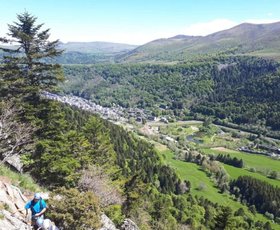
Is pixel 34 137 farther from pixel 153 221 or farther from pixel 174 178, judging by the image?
pixel 174 178

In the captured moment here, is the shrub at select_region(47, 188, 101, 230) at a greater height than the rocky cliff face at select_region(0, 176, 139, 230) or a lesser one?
lesser

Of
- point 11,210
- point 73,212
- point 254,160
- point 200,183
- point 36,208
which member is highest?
point 36,208

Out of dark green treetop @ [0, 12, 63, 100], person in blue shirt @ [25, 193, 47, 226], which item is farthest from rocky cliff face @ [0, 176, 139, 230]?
dark green treetop @ [0, 12, 63, 100]

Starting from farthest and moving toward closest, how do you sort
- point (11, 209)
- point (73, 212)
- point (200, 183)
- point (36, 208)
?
point (200, 183) < point (73, 212) < point (11, 209) < point (36, 208)

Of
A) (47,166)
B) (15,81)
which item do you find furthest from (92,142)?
(15,81)

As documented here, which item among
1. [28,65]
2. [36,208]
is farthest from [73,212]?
[28,65]

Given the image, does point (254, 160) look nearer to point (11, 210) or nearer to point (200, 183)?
point (200, 183)

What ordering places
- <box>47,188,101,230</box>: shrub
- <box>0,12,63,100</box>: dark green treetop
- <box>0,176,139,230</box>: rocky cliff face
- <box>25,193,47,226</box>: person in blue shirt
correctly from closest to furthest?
1. <box>25,193,47,226</box>: person in blue shirt
2. <box>0,176,139,230</box>: rocky cliff face
3. <box>47,188,101,230</box>: shrub
4. <box>0,12,63,100</box>: dark green treetop

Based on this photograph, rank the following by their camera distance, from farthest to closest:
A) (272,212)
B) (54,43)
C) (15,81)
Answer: (272,212) < (54,43) < (15,81)

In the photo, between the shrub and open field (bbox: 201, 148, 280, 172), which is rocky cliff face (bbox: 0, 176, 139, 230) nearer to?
the shrub

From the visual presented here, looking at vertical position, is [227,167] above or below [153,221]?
below

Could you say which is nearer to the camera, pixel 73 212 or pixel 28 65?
pixel 73 212
